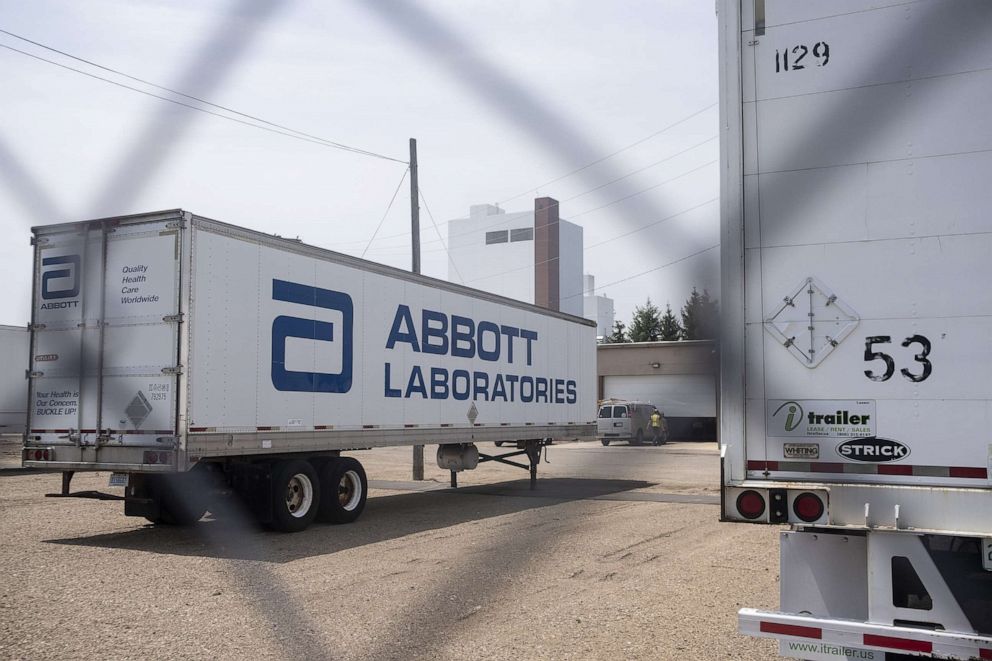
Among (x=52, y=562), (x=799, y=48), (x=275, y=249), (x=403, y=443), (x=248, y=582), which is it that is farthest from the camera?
(x=403, y=443)

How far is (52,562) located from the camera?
10.2 m

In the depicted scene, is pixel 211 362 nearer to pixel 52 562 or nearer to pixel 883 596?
pixel 52 562

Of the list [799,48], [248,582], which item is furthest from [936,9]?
[248,582]

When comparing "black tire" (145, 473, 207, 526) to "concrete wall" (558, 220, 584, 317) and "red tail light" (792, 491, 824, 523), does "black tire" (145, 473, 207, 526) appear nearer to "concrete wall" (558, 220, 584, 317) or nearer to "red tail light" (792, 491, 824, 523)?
"red tail light" (792, 491, 824, 523)

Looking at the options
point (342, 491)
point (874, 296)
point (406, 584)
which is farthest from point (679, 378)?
point (342, 491)

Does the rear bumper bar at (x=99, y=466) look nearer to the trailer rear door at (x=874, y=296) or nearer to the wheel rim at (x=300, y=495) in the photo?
the wheel rim at (x=300, y=495)

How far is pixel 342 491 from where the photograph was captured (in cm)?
1414

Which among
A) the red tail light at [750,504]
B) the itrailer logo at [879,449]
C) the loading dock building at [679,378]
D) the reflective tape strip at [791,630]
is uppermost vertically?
the loading dock building at [679,378]

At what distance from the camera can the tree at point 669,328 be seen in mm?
1429

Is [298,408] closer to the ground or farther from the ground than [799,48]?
closer to the ground

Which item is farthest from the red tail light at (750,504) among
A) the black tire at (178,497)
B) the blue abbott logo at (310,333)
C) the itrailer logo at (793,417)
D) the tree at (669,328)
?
the black tire at (178,497)

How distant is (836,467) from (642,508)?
1192 cm

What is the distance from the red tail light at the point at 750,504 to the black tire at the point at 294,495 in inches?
355

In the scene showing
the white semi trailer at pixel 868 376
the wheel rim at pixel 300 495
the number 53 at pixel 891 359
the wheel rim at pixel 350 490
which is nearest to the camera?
the white semi trailer at pixel 868 376
